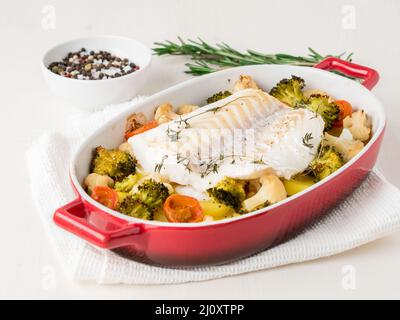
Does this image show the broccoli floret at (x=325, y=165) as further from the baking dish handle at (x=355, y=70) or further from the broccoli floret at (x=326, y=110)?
the baking dish handle at (x=355, y=70)

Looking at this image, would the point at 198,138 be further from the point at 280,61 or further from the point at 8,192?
the point at 280,61

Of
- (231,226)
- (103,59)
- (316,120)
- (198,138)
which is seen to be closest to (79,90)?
(103,59)

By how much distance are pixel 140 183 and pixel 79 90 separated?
48.3 inches

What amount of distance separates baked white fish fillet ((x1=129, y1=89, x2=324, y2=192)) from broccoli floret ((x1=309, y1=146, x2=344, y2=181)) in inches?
2.0

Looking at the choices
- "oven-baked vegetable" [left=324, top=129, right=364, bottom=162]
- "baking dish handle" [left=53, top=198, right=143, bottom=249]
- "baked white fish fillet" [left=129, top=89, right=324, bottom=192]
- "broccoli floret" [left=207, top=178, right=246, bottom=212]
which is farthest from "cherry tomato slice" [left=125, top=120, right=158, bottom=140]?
"oven-baked vegetable" [left=324, top=129, right=364, bottom=162]

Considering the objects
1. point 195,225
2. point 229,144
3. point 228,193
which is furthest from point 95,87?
point 195,225

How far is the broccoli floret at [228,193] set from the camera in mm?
3180

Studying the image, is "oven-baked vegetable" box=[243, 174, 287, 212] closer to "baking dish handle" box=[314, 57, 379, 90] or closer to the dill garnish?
the dill garnish

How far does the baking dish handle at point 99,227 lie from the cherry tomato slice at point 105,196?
0.53 feet

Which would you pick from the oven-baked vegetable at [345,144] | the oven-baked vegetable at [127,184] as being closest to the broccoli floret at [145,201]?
the oven-baked vegetable at [127,184]

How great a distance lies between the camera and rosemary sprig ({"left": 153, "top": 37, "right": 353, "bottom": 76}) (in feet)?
15.9

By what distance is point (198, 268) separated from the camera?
3184 mm

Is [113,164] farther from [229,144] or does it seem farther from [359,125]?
[359,125]

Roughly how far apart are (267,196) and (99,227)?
712 mm
